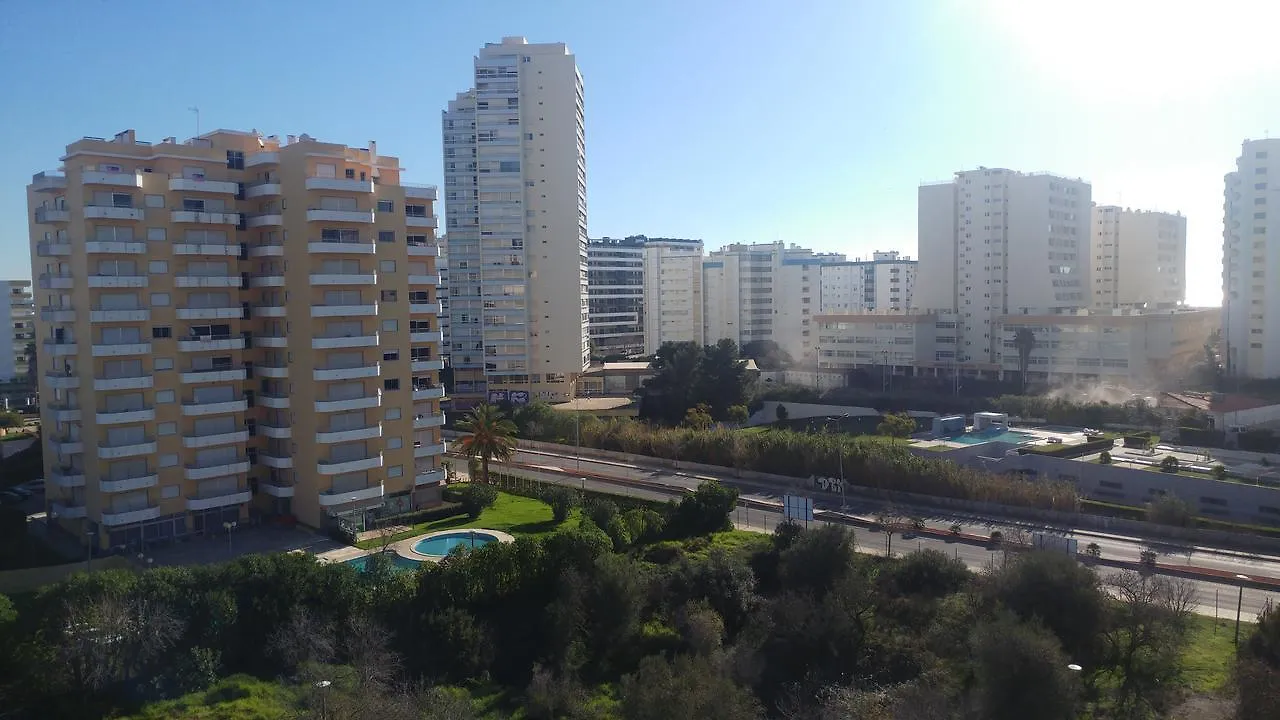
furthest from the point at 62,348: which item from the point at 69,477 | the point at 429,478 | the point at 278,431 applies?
the point at 429,478

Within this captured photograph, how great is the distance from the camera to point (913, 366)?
6825 centimetres

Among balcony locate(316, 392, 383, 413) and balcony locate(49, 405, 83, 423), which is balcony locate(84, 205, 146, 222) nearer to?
balcony locate(49, 405, 83, 423)

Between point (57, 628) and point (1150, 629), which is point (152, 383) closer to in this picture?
point (57, 628)

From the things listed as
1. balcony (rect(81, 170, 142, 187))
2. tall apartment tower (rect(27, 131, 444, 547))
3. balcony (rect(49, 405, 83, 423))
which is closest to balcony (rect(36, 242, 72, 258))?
tall apartment tower (rect(27, 131, 444, 547))

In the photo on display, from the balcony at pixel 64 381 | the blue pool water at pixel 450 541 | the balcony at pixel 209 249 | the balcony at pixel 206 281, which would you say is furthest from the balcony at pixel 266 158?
the blue pool water at pixel 450 541

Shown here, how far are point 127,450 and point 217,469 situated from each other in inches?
101

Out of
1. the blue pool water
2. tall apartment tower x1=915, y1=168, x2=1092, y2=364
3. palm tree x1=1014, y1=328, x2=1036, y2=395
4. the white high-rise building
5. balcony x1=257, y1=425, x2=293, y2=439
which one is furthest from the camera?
the white high-rise building

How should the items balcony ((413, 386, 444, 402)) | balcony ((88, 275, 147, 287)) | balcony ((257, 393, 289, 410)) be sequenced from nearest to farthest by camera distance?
balcony ((88, 275, 147, 287)) → balcony ((257, 393, 289, 410)) → balcony ((413, 386, 444, 402))

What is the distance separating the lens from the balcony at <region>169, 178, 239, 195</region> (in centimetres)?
2747

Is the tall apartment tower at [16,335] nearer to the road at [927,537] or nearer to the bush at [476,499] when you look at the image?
the road at [927,537]

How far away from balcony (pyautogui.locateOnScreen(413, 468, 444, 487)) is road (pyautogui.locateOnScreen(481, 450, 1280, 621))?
622 centimetres

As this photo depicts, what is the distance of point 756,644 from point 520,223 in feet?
139

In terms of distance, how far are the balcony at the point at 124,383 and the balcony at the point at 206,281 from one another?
295 centimetres

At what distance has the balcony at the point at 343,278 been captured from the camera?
1106 inches
